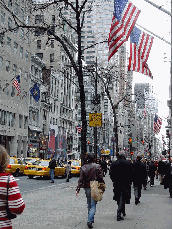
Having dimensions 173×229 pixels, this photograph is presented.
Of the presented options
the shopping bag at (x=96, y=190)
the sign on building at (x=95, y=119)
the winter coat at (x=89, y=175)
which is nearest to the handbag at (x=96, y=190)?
the shopping bag at (x=96, y=190)

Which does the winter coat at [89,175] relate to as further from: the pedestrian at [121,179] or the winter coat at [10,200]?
the winter coat at [10,200]

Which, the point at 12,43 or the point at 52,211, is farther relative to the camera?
the point at 12,43

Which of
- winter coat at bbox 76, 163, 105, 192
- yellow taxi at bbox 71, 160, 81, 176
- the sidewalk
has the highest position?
winter coat at bbox 76, 163, 105, 192

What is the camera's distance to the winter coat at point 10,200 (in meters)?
3.96

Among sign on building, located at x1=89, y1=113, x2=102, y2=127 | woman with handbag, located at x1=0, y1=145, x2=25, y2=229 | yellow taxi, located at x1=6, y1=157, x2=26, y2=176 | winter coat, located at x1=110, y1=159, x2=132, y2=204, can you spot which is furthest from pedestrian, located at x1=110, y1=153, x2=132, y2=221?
yellow taxi, located at x1=6, y1=157, x2=26, y2=176

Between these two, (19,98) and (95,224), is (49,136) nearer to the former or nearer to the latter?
(19,98)

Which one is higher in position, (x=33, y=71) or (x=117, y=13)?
(x=33, y=71)

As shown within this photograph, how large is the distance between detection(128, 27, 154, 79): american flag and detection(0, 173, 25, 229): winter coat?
13982 mm

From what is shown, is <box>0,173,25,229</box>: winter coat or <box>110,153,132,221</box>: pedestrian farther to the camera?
<box>110,153,132,221</box>: pedestrian

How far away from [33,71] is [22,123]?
11.1m

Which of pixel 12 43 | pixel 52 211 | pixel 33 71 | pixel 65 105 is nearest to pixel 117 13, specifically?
pixel 52 211

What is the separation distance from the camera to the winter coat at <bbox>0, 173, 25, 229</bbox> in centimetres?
396

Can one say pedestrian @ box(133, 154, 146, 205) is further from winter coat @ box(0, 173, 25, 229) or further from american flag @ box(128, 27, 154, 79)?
winter coat @ box(0, 173, 25, 229)

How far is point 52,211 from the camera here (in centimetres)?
1152
